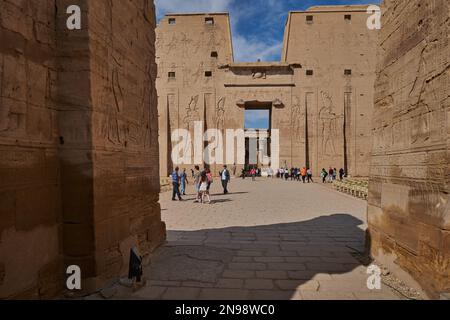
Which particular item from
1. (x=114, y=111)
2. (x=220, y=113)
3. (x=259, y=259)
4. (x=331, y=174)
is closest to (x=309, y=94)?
(x=331, y=174)

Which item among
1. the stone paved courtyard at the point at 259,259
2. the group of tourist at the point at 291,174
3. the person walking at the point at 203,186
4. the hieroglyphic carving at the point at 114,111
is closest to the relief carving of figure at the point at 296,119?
the group of tourist at the point at 291,174

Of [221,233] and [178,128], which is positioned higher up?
[178,128]

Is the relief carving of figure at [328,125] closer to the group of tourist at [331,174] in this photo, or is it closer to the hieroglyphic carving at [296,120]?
the hieroglyphic carving at [296,120]

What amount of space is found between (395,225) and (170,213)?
5940 mm

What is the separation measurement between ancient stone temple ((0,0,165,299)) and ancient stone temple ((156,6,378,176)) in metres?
20.7

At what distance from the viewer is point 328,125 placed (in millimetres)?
24250

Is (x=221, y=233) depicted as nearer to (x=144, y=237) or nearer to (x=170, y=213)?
(x=144, y=237)

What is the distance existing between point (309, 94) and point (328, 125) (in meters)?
3.32

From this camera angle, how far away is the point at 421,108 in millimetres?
3062

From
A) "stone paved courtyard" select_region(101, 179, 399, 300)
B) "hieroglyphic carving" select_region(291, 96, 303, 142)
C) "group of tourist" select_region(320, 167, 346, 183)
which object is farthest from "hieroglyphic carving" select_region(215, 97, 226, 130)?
"stone paved courtyard" select_region(101, 179, 399, 300)

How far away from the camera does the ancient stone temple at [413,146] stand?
8.86ft

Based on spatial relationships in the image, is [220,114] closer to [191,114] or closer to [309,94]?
[191,114]

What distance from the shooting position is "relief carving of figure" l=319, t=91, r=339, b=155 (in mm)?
24188

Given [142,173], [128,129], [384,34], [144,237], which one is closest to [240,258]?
[144,237]
